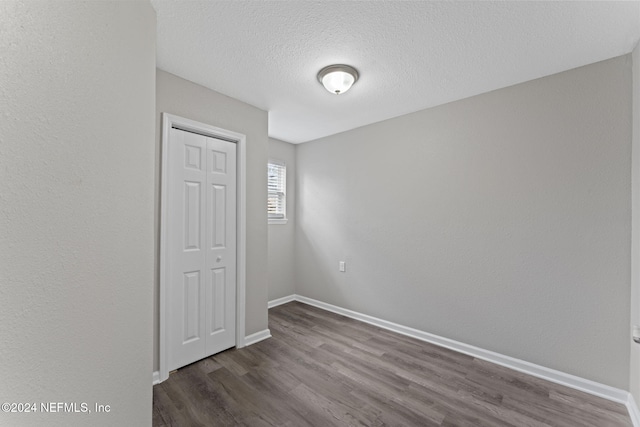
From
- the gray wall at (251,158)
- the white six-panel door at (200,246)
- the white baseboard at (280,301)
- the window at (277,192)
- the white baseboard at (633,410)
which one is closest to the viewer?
the white baseboard at (633,410)

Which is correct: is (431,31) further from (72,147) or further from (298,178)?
(298,178)

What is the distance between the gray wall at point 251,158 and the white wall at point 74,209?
3.97 ft

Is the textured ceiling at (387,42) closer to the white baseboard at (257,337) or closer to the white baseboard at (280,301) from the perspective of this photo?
the white baseboard at (257,337)

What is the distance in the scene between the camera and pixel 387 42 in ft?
5.74

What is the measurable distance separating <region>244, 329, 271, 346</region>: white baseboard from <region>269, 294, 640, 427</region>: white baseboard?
1164 millimetres

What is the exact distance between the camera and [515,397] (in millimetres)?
1890

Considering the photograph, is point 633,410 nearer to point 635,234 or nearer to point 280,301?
point 635,234

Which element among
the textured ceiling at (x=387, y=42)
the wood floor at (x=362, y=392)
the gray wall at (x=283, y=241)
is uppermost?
the textured ceiling at (x=387, y=42)

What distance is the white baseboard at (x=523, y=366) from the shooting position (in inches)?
72.2

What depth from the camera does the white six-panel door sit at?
7.16ft

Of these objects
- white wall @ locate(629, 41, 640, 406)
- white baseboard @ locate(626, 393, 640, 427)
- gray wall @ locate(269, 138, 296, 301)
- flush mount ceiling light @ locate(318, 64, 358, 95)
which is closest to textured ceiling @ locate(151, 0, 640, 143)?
flush mount ceiling light @ locate(318, 64, 358, 95)

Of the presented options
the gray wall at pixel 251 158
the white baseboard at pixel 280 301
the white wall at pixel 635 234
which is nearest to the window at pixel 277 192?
the gray wall at pixel 251 158

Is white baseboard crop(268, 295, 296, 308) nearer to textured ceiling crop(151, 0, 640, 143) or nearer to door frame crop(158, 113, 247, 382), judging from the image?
door frame crop(158, 113, 247, 382)

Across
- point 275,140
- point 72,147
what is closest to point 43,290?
point 72,147
